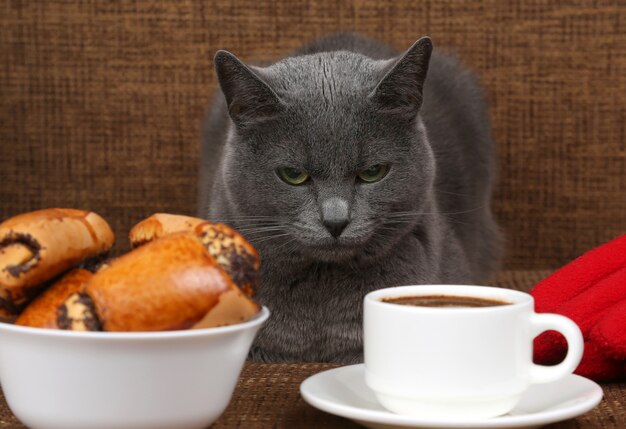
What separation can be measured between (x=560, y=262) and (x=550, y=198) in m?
0.13

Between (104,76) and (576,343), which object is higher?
(104,76)

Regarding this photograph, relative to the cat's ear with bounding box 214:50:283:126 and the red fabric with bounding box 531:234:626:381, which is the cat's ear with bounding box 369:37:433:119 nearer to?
the cat's ear with bounding box 214:50:283:126

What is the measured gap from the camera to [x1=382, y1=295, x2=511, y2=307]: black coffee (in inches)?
30.2

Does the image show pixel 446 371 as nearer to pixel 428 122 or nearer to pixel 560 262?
pixel 428 122

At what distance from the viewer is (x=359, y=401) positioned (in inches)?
30.8

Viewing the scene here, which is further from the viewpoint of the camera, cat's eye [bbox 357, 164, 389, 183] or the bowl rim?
cat's eye [bbox 357, 164, 389, 183]

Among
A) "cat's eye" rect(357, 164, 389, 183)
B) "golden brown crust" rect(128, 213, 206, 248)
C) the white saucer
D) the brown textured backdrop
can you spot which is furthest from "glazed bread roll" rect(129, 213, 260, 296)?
the brown textured backdrop

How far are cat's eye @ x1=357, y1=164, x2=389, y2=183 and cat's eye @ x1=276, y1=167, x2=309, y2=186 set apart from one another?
64 mm

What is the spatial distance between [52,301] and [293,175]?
0.40m

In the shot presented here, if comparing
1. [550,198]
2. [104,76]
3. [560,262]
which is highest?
[104,76]

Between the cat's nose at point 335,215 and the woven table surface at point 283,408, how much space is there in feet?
0.54

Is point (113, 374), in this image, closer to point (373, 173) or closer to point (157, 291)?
point (157, 291)

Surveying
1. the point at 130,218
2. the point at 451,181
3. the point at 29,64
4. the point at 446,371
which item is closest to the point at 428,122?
the point at 451,181

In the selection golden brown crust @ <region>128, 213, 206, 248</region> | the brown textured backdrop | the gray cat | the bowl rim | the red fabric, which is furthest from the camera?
the brown textured backdrop
